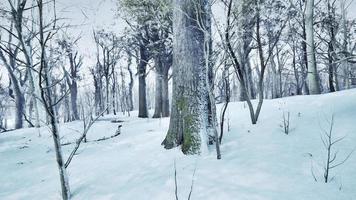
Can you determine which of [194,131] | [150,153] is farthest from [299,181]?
[150,153]

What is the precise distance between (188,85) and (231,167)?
161cm

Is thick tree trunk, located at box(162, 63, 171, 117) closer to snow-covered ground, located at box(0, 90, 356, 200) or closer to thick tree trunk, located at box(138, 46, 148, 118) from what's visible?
thick tree trunk, located at box(138, 46, 148, 118)

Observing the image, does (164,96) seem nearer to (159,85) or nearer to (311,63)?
(159,85)

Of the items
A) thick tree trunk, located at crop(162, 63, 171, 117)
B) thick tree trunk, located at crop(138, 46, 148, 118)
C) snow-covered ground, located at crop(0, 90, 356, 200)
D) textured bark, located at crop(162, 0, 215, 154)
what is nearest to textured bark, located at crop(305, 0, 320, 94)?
snow-covered ground, located at crop(0, 90, 356, 200)

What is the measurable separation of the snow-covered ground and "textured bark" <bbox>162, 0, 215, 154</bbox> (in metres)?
0.30

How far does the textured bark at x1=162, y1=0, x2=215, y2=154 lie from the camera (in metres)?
4.54

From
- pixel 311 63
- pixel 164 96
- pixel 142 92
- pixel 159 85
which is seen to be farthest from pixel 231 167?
pixel 142 92

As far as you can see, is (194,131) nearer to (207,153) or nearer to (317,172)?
(207,153)

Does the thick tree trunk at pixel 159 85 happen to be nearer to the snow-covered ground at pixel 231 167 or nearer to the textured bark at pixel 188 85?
the snow-covered ground at pixel 231 167

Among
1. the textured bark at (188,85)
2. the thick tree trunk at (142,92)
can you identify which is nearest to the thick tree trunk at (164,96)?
the thick tree trunk at (142,92)

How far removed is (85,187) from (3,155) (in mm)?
4628

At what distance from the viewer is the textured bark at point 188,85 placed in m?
4.54

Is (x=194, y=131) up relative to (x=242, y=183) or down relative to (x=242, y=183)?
up

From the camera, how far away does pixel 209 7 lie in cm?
501
